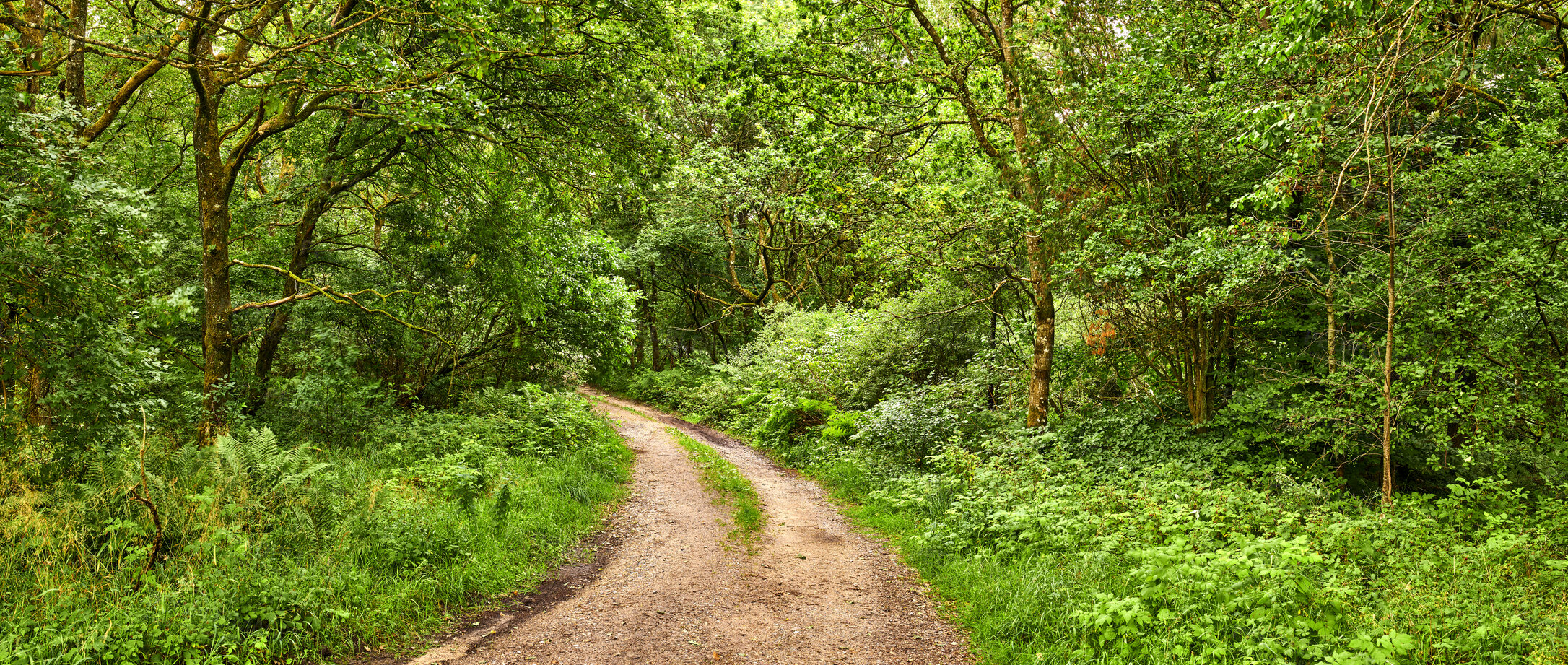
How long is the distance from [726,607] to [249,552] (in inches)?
155

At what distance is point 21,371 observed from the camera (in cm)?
576

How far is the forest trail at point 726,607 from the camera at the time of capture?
5.41m

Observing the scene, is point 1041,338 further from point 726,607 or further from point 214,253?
point 214,253

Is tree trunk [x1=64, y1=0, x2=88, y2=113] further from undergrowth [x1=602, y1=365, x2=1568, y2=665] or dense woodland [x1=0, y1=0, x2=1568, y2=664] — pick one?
undergrowth [x1=602, y1=365, x2=1568, y2=665]

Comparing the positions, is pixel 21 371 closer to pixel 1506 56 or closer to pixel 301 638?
pixel 301 638

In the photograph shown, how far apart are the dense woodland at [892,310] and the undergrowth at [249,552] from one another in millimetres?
40

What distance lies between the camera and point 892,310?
15.9m

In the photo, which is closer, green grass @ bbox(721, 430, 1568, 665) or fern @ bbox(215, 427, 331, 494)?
green grass @ bbox(721, 430, 1568, 665)

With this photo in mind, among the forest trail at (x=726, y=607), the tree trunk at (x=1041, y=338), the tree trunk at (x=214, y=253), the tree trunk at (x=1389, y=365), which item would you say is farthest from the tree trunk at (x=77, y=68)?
the tree trunk at (x=1389, y=365)

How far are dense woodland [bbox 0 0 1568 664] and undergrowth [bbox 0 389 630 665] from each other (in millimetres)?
40

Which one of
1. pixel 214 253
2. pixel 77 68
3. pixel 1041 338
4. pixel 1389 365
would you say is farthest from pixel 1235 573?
pixel 77 68

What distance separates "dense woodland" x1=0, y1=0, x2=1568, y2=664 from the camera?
5.24 meters

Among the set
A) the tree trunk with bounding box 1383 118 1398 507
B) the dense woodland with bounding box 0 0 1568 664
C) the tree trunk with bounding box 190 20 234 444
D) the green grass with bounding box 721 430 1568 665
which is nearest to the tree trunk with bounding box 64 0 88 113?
the dense woodland with bounding box 0 0 1568 664

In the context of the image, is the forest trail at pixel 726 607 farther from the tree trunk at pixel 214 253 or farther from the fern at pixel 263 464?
the tree trunk at pixel 214 253
